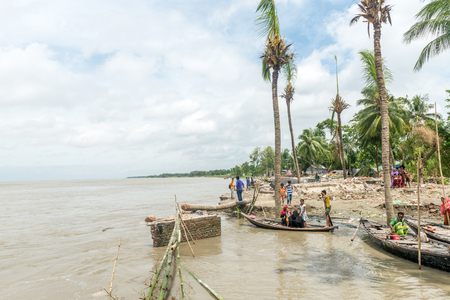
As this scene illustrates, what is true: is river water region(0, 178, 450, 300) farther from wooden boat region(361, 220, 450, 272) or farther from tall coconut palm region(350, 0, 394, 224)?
tall coconut palm region(350, 0, 394, 224)

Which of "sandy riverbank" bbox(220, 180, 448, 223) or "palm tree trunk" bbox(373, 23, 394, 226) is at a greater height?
"palm tree trunk" bbox(373, 23, 394, 226)

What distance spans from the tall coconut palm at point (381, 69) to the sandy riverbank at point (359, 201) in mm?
3789

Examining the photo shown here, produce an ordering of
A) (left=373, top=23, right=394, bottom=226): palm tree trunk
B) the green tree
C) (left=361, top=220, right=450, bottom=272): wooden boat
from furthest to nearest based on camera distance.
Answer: the green tree
(left=373, top=23, right=394, bottom=226): palm tree trunk
(left=361, top=220, right=450, bottom=272): wooden boat

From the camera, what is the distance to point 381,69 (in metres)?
11.5

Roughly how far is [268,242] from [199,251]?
2.99 metres

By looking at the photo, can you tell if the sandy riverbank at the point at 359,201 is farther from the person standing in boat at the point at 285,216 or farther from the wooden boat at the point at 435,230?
the person standing in boat at the point at 285,216

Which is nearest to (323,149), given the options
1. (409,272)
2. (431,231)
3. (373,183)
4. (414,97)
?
(414,97)

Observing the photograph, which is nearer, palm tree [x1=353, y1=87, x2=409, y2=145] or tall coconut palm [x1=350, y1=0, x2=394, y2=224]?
tall coconut palm [x1=350, y1=0, x2=394, y2=224]

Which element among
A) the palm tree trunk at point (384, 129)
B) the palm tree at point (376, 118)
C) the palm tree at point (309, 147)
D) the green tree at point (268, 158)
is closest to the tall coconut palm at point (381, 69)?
the palm tree trunk at point (384, 129)

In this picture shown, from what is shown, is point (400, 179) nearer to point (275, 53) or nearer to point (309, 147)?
point (275, 53)

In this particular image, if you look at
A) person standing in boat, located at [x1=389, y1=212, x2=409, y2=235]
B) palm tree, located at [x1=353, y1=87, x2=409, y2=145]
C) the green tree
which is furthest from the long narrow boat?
the green tree

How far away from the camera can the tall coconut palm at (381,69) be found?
11.1 meters

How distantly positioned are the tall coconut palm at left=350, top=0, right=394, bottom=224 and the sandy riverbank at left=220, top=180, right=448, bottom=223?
3789 mm

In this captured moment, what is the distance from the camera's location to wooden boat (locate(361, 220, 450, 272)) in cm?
721
